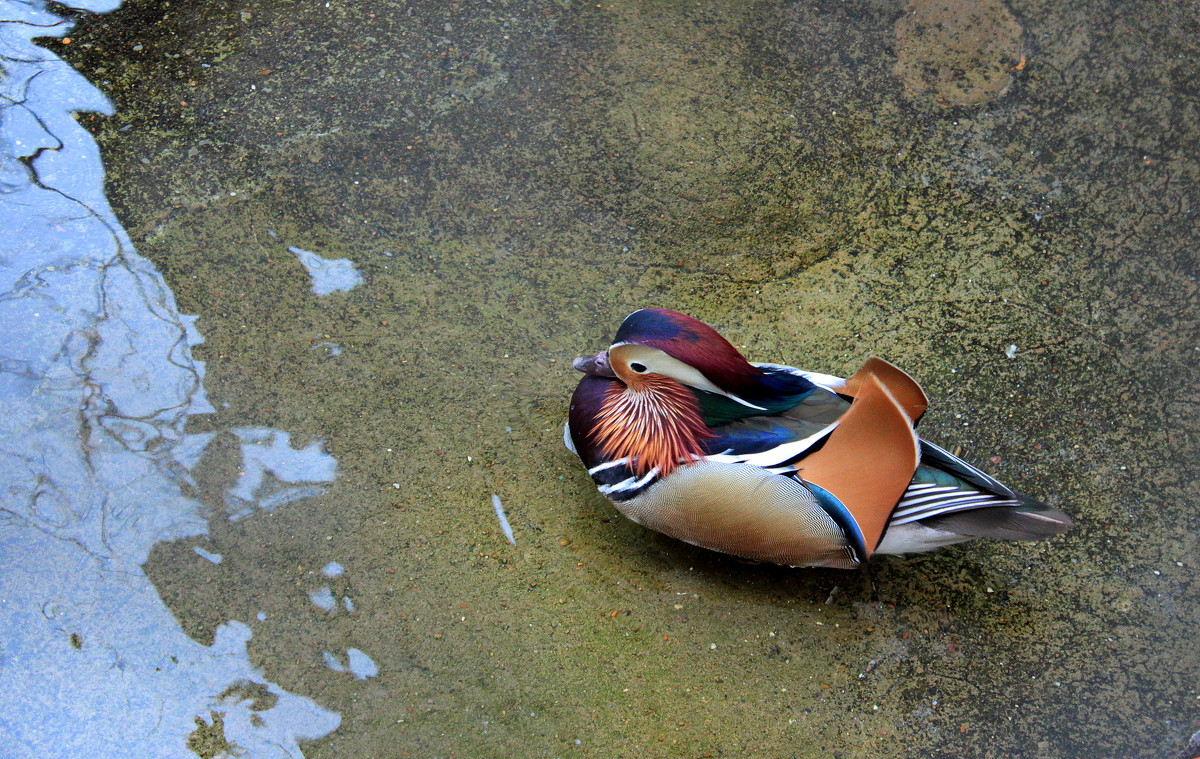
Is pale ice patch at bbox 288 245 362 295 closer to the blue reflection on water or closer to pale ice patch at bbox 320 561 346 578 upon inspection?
the blue reflection on water

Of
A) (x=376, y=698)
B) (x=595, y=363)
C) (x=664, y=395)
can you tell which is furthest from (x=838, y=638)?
(x=376, y=698)

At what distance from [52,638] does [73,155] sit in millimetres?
1737

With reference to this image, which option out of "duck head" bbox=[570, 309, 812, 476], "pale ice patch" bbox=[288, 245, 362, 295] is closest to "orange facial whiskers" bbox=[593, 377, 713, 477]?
"duck head" bbox=[570, 309, 812, 476]

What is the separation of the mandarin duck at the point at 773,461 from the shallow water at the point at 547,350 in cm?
23

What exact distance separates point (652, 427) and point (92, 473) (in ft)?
5.00

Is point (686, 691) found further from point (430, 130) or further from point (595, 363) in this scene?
point (430, 130)

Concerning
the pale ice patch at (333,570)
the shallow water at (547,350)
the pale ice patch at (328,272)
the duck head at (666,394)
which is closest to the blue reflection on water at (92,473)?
→ the shallow water at (547,350)

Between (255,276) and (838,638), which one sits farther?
(255,276)

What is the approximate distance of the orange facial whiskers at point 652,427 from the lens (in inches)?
94.7

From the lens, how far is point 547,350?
2.99 metres

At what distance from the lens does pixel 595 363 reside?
8.57 feet

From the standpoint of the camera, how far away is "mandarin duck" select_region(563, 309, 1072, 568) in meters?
2.25

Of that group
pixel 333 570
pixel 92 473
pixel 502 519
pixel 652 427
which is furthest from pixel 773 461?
pixel 92 473

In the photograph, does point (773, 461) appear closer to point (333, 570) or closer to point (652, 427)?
point (652, 427)
